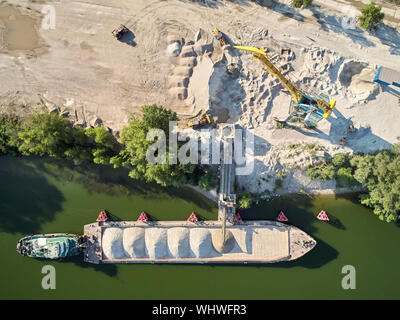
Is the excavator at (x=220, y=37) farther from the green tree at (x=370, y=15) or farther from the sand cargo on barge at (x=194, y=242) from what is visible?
the sand cargo on barge at (x=194, y=242)

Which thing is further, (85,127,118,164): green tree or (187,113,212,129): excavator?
(187,113,212,129): excavator

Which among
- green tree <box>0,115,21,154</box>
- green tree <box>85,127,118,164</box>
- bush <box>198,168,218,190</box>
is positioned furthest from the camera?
bush <box>198,168,218,190</box>

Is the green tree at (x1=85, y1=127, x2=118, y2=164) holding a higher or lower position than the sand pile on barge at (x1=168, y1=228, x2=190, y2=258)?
higher

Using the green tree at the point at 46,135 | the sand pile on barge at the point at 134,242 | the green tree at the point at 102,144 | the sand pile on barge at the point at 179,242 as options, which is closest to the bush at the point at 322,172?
the sand pile on barge at the point at 179,242

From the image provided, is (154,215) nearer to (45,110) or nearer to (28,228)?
(28,228)

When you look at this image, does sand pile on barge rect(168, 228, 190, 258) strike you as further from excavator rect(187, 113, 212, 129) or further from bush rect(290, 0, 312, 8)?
bush rect(290, 0, 312, 8)

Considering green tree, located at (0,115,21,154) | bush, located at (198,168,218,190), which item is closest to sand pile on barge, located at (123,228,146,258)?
bush, located at (198,168,218,190)
